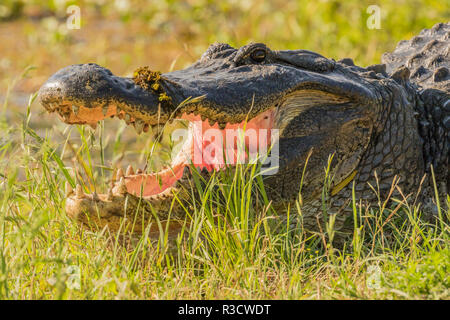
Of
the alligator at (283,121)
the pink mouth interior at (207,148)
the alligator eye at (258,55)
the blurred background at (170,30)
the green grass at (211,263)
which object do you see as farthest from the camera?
the blurred background at (170,30)

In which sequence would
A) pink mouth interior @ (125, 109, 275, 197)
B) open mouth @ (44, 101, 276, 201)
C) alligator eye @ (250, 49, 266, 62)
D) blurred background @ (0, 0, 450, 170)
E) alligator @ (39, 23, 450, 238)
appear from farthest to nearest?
blurred background @ (0, 0, 450, 170), alligator eye @ (250, 49, 266, 62), pink mouth interior @ (125, 109, 275, 197), open mouth @ (44, 101, 276, 201), alligator @ (39, 23, 450, 238)

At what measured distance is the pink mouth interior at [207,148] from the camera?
3.17 meters

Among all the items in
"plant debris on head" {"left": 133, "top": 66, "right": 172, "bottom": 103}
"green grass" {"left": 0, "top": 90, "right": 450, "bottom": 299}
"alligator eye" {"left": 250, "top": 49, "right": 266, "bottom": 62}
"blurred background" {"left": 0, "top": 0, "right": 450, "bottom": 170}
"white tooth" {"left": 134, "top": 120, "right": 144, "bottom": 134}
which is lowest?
"green grass" {"left": 0, "top": 90, "right": 450, "bottom": 299}

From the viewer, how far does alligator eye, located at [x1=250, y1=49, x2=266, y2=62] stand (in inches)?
135

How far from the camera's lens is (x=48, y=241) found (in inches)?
115

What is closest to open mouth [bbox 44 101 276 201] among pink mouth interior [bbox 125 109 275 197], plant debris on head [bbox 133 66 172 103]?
pink mouth interior [bbox 125 109 275 197]

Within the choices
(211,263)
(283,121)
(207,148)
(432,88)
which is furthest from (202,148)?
(432,88)

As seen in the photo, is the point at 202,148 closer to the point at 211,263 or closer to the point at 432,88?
the point at 211,263

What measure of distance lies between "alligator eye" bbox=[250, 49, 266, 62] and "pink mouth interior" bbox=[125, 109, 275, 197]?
0.32 metres

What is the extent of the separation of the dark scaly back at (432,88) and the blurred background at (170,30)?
1.73 metres

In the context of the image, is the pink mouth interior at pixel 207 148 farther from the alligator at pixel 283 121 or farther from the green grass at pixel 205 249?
the green grass at pixel 205 249

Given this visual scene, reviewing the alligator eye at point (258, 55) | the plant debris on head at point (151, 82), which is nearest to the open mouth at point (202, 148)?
the plant debris on head at point (151, 82)

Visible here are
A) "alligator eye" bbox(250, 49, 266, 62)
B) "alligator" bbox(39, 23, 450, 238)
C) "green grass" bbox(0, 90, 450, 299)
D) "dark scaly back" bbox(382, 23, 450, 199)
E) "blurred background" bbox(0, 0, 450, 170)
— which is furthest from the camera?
"blurred background" bbox(0, 0, 450, 170)

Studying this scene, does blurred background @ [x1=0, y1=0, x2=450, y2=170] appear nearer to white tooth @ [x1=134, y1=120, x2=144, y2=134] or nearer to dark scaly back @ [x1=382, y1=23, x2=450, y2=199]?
dark scaly back @ [x1=382, y1=23, x2=450, y2=199]
